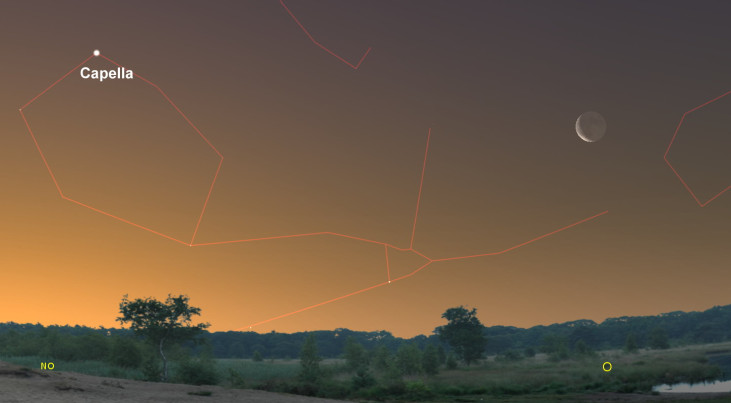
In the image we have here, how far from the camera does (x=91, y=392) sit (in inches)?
1426

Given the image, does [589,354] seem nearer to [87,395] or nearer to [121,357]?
[121,357]

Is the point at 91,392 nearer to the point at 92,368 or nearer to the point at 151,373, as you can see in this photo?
the point at 151,373

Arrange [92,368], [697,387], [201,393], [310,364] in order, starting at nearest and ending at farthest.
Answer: [201,393]
[697,387]
[310,364]
[92,368]

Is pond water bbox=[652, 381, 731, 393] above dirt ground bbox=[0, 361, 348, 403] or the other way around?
the other way around

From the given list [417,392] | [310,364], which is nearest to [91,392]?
[417,392]

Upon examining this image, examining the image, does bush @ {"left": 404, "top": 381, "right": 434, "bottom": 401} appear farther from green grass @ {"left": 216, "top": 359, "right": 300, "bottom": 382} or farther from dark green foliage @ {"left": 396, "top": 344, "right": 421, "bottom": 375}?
dark green foliage @ {"left": 396, "top": 344, "right": 421, "bottom": 375}

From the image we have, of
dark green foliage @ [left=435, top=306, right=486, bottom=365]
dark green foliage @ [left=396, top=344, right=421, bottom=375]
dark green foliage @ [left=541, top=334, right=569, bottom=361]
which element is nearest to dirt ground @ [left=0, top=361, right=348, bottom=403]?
dark green foliage @ [left=396, top=344, right=421, bottom=375]

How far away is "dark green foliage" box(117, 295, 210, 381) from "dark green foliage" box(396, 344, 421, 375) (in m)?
36.4

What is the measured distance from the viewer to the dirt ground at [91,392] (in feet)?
105

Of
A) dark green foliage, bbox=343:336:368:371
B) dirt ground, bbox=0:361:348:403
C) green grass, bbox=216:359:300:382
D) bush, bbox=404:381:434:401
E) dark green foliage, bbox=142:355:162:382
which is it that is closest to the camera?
dirt ground, bbox=0:361:348:403

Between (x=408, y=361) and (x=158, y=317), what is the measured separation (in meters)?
40.4

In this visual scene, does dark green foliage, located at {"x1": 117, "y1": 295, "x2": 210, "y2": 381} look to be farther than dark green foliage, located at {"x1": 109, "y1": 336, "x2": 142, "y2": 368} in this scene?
No

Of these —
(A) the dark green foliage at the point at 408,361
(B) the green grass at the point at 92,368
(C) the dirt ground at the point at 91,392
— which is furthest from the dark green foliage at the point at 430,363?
(C) the dirt ground at the point at 91,392

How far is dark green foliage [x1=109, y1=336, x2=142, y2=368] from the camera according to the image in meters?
79.2
